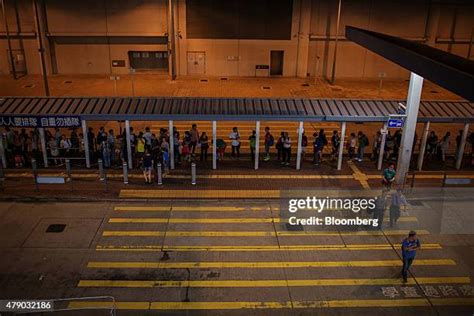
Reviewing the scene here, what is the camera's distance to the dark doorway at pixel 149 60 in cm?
3419

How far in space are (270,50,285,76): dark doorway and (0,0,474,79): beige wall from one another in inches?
16.2

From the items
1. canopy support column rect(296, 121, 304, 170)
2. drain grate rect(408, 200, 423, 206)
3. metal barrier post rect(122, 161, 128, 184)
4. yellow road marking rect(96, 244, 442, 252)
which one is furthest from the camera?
canopy support column rect(296, 121, 304, 170)

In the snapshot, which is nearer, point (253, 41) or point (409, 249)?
point (409, 249)

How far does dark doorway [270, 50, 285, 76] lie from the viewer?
1356 inches

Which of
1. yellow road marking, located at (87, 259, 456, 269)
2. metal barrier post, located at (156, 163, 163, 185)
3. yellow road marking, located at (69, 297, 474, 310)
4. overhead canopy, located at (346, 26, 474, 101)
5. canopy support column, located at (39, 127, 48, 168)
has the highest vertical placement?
overhead canopy, located at (346, 26, 474, 101)

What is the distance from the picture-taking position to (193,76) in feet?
112

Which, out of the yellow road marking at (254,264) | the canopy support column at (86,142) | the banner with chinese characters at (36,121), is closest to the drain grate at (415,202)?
the yellow road marking at (254,264)

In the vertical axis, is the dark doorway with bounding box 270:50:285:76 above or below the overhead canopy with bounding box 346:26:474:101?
above

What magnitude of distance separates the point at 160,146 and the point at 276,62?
60.6ft

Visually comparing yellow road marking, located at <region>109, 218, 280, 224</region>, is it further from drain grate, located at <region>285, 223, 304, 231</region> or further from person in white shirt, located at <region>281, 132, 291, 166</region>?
person in white shirt, located at <region>281, 132, 291, 166</region>

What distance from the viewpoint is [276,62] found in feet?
A: 114

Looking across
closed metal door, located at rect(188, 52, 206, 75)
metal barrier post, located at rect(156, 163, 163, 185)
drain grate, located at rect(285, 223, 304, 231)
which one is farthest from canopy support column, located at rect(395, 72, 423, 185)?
closed metal door, located at rect(188, 52, 206, 75)

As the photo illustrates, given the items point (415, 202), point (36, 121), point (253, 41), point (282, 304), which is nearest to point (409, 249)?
point (282, 304)

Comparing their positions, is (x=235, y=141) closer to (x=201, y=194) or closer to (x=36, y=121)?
(x=201, y=194)
